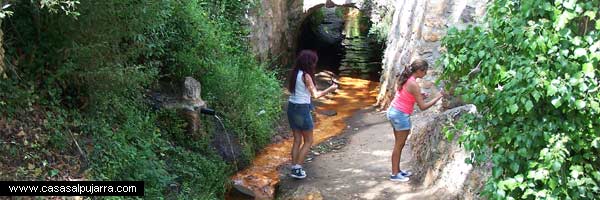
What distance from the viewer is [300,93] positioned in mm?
5984

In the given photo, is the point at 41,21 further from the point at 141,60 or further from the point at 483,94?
the point at 483,94

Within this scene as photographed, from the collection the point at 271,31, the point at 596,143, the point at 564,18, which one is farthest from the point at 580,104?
the point at 271,31

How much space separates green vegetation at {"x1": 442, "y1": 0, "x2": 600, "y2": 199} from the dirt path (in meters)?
1.98

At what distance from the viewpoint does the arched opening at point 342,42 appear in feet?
58.7

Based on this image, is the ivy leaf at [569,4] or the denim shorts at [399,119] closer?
the ivy leaf at [569,4]

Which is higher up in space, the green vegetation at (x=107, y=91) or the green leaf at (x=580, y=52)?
the green leaf at (x=580, y=52)

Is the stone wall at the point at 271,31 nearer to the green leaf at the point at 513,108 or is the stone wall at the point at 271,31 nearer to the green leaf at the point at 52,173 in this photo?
the green leaf at the point at 52,173

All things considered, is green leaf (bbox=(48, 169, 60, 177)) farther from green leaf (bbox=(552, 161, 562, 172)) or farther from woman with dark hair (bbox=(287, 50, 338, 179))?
green leaf (bbox=(552, 161, 562, 172))

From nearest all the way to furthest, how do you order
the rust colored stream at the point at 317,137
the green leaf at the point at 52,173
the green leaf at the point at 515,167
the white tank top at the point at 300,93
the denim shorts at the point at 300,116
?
the green leaf at the point at 515,167, the green leaf at the point at 52,173, the white tank top at the point at 300,93, the denim shorts at the point at 300,116, the rust colored stream at the point at 317,137

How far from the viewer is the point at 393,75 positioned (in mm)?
10992

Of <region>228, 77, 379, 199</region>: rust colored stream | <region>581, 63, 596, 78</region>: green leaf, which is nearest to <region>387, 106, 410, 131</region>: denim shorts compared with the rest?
<region>228, 77, 379, 199</region>: rust colored stream

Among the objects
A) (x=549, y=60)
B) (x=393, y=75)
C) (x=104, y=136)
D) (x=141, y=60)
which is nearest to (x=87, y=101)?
(x=104, y=136)

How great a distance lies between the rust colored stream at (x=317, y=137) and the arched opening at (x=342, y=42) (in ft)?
5.63

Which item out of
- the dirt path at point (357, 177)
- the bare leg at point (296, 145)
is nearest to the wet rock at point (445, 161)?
the dirt path at point (357, 177)
